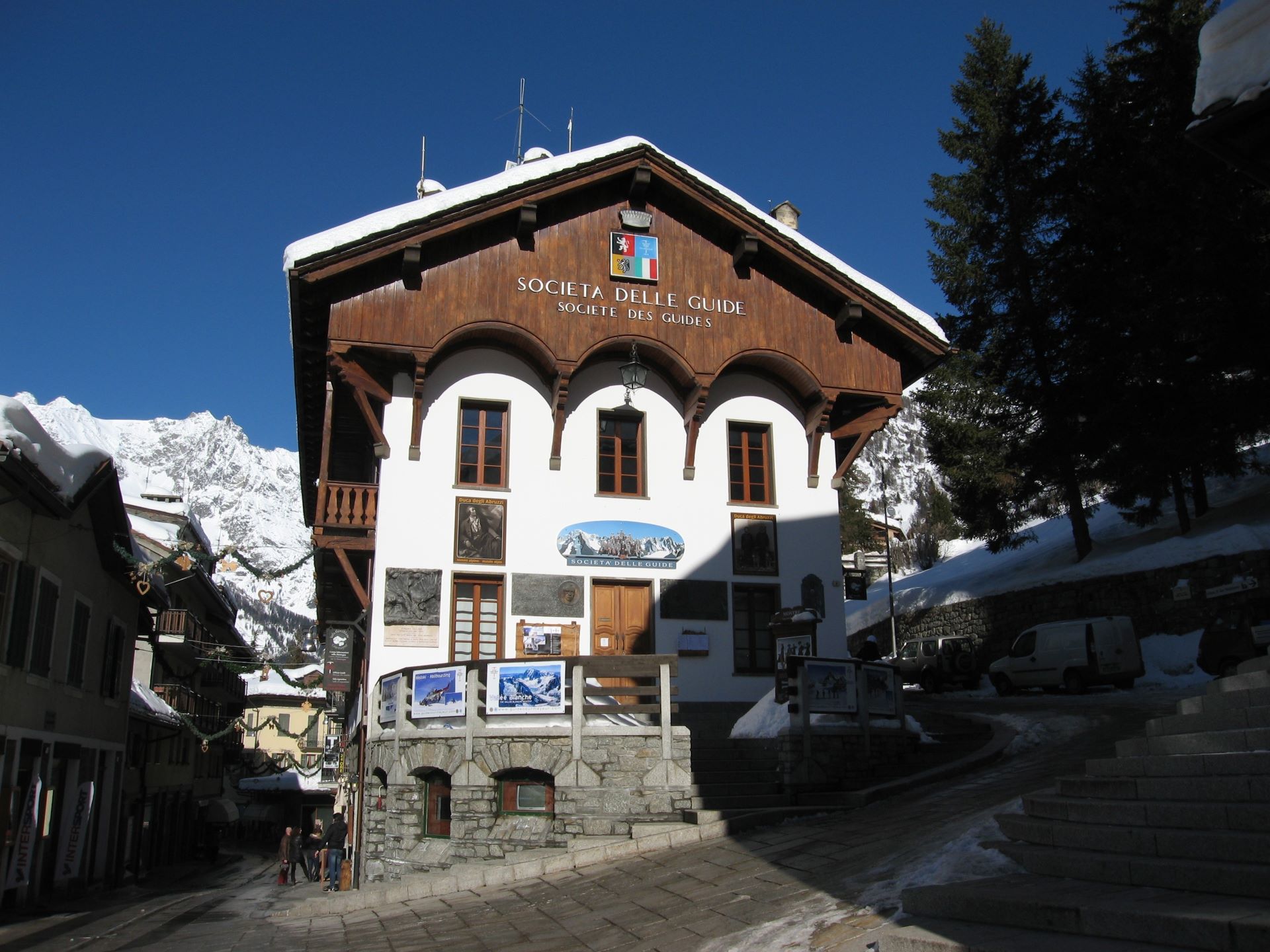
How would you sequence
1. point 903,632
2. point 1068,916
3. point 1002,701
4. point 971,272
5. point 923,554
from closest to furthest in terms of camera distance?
point 1068,916, point 1002,701, point 971,272, point 903,632, point 923,554

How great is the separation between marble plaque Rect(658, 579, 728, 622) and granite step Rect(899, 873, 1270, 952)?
1332cm

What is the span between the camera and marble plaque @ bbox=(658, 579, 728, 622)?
21172 mm

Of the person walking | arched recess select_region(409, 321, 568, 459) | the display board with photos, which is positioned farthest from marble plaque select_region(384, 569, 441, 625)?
the person walking

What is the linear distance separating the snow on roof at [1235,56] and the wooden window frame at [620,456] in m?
14.7

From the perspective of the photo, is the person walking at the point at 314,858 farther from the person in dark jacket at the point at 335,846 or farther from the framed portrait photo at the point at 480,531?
the framed portrait photo at the point at 480,531

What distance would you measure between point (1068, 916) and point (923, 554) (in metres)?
57.5

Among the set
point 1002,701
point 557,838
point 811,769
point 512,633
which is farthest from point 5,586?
point 1002,701

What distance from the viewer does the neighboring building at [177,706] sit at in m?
31.1

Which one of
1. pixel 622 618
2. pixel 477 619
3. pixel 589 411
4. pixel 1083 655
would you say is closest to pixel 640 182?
pixel 589 411

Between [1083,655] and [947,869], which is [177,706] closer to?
[1083,655]

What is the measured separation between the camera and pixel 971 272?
35.7 meters

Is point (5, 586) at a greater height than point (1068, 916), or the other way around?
point (5, 586)

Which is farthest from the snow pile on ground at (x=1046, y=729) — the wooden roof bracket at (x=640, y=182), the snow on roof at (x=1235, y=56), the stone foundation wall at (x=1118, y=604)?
the wooden roof bracket at (x=640, y=182)

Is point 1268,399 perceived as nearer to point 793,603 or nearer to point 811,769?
point 793,603
